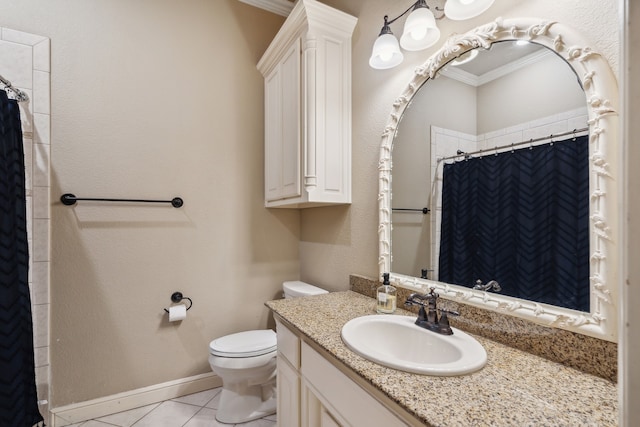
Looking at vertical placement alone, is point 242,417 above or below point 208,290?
below

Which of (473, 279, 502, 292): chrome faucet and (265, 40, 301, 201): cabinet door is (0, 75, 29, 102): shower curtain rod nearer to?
(265, 40, 301, 201): cabinet door

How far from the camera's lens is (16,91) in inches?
60.0

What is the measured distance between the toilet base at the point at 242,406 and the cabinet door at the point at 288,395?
486mm

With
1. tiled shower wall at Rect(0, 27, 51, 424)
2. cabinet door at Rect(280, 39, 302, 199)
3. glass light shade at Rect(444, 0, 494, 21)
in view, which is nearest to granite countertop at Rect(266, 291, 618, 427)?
cabinet door at Rect(280, 39, 302, 199)

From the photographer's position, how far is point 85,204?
1.79 metres

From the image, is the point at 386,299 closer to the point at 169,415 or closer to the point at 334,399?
the point at 334,399

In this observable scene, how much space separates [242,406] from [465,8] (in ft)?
7.31

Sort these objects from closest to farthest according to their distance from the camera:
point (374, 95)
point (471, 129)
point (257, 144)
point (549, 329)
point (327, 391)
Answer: point (549, 329) → point (327, 391) → point (471, 129) → point (374, 95) → point (257, 144)

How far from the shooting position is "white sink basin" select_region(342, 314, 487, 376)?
0.84 m

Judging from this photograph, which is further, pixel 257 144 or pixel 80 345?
pixel 257 144

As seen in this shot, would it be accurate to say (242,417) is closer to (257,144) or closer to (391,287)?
(391,287)

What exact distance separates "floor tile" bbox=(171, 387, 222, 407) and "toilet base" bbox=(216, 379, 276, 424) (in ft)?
0.76

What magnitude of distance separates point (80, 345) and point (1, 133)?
1211mm

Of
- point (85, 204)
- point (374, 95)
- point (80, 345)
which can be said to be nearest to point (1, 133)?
point (85, 204)
